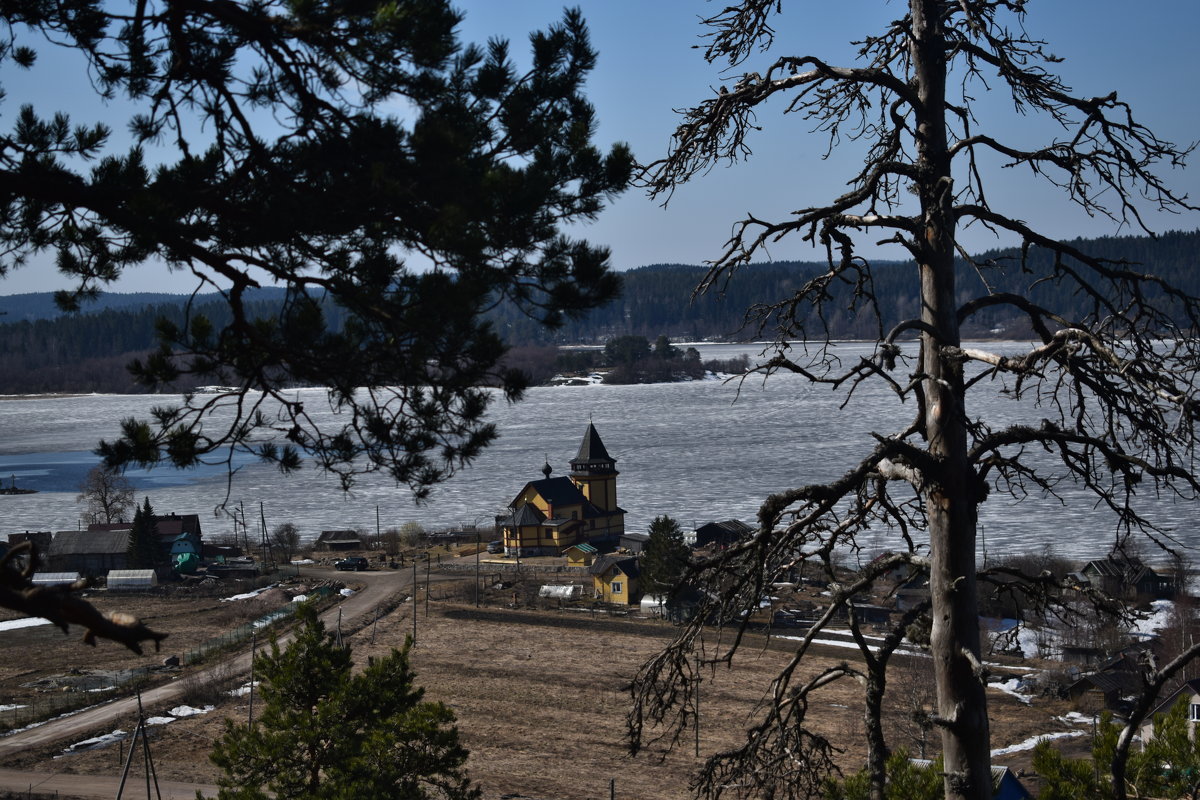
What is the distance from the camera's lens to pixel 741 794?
410 cm

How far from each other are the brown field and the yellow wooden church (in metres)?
8.42

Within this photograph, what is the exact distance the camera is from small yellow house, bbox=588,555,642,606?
34.9 metres

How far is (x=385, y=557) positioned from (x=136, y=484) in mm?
28815

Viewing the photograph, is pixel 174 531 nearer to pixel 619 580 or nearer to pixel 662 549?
pixel 619 580

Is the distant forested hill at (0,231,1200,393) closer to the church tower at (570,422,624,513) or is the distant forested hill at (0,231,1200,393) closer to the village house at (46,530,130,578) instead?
the church tower at (570,422,624,513)

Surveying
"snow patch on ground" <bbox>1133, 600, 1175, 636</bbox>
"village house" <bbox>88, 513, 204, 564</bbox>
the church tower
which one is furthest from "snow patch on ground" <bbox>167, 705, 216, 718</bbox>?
the church tower

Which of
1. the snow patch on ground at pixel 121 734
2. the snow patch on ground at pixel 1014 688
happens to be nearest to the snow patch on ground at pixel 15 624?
the snow patch on ground at pixel 121 734

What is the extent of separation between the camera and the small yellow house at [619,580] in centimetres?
3494

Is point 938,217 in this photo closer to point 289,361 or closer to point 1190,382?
point 1190,382

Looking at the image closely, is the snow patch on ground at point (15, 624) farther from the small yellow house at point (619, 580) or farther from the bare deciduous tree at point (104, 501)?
the small yellow house at point (619, 580)

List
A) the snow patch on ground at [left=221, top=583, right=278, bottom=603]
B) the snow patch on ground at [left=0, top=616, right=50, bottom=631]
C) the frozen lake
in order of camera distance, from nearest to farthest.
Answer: the snow patch on ground at [left=0, top=616, right=50, bottom=631] < the frozen lake < the snow patch on ground at [left=221, top=583, right=278, bottom=603]

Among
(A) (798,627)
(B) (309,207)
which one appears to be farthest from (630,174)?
(A) (798,627)

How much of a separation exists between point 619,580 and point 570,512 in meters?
9.03

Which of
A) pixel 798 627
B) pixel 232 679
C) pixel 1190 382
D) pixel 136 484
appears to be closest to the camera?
pixel 1190 382
